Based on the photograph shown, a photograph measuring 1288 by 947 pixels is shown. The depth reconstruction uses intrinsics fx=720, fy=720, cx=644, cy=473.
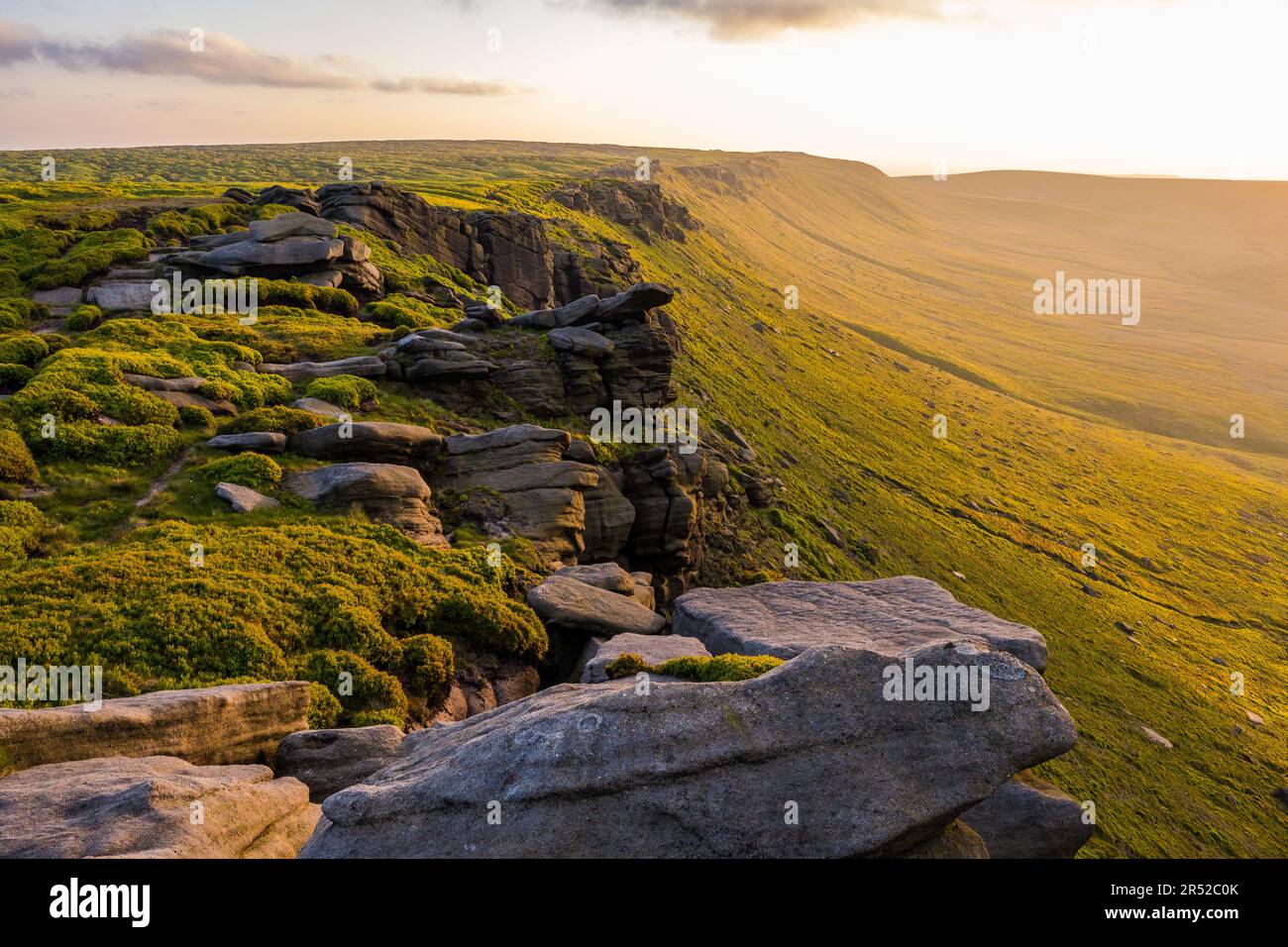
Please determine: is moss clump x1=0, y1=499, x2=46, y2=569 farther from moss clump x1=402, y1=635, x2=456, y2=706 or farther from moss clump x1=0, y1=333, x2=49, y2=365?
moss clump x1=0, y1=333, x2=49, y2=365

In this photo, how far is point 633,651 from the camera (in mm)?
22828

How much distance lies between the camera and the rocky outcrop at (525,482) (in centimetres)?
3247

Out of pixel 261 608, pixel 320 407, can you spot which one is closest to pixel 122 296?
pixel 320 407

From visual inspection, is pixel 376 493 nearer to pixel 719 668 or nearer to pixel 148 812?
pixel 148 812

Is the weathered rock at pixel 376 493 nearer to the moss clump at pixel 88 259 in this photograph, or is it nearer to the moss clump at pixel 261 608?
the moss clump at pixel 261 608

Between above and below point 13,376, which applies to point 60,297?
above

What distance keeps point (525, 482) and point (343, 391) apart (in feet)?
34.8

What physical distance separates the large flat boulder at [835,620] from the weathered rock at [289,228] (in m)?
44.3

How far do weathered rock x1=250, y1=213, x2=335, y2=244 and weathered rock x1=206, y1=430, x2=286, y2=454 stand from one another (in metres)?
29.1

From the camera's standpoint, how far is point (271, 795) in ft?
47.2

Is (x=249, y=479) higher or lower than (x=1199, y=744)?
higher
